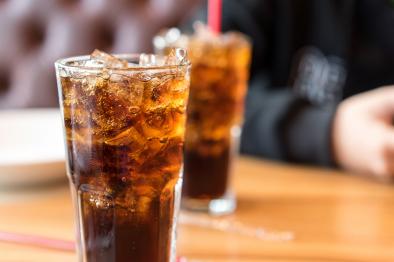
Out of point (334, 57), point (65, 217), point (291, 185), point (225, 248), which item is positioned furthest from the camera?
point (334, 57)

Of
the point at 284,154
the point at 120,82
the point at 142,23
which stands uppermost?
the point at 120,82

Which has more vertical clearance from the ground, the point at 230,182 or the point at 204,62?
the point at 204,62

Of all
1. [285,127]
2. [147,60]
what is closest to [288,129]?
[285,127]

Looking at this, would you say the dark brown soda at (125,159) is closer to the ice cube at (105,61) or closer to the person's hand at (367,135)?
the ice cube at (105,61)

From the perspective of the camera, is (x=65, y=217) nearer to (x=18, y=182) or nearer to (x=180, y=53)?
(x=18, y=182)

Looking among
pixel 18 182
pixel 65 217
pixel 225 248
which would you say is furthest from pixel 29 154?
pixel 225 248

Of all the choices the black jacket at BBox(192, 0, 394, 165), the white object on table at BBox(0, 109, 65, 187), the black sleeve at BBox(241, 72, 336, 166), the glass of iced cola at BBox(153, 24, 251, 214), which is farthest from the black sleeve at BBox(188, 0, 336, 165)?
the white object on table at BBox(0, 109, 65, 187)
